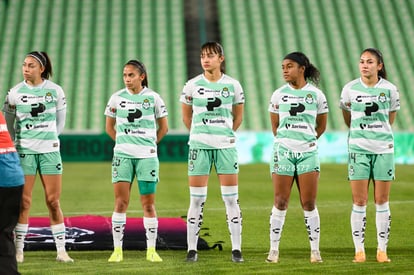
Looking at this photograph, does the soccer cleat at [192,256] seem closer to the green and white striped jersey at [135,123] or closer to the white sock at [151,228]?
the white sock at [151,228]

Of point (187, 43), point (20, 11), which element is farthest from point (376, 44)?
point (20, 11)

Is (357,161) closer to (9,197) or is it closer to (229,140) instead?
(229,140)

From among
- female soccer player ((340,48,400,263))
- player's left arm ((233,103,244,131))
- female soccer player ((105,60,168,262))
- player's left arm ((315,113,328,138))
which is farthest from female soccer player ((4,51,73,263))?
female soccer player ((340,48,400,263))

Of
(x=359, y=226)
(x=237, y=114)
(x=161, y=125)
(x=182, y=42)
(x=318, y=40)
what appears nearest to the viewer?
(x=359, y=226)

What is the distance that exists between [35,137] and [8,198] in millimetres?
2331

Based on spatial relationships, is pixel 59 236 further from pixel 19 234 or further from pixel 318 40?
pixel 318 40

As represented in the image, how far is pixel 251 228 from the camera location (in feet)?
43.5

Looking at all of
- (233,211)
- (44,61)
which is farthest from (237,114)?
(44,61)

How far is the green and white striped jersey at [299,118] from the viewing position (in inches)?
Result: 396

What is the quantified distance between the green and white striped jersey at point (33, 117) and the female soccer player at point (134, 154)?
0.71m

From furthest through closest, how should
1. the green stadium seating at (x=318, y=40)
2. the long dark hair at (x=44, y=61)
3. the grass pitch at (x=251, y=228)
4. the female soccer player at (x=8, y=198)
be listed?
the green stadium seating at (x=318, y=40), the long dark hair at (x=44, y=61), the grass pitch at (x=251, y=228), the female soccer player at (x=8, y=198)

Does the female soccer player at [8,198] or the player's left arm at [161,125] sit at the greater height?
the player's left arm at [161,125]

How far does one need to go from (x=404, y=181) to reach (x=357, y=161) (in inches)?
433

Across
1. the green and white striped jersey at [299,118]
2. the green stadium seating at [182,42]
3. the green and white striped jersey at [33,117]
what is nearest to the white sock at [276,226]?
the green and white striped jersey at [299,118]
